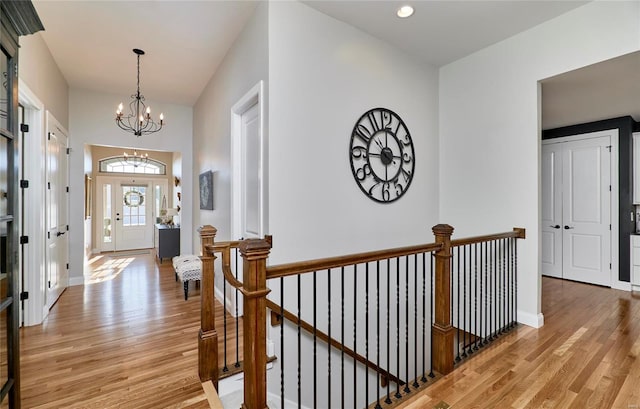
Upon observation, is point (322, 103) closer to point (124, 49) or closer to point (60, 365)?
point (124, 49)

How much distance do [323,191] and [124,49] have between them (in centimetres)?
297

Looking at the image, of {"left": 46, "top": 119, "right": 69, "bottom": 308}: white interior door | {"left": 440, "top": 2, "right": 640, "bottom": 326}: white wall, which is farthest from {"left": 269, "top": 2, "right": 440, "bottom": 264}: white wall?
{"left": 46, "top": 119, "right": 69, "bottom": 308}: white interior door

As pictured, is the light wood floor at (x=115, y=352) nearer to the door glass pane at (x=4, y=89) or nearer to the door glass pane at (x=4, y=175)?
the door glass pane at (x=4, y=175)

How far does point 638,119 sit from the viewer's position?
14.5ft

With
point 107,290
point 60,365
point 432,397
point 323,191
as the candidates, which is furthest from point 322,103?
point 107,290

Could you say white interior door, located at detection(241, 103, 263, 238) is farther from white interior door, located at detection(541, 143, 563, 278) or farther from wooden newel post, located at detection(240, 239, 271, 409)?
white interior door, located at detection(541, 143, 563, 278)

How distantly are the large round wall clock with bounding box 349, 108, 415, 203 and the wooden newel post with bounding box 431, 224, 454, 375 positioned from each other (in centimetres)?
110

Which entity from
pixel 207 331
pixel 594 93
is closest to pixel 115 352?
pixel 207 331

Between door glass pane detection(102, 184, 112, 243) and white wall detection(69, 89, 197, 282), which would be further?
door glass pane detection(102, 184, 112, 243)

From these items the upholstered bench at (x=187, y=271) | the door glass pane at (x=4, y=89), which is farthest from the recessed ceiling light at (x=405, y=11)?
the upholstered bench at (x=187, y=271)

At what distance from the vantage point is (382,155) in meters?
3.27

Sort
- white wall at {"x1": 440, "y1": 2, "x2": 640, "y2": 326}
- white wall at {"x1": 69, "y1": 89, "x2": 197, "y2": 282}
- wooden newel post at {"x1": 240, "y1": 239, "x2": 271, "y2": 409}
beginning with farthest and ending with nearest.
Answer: white wall at {"x1": 69, "y1": 89, "x2": 197, "y2": 282}, white wall at {"x1": 440, "y1": 2, "x2": 640, "y2": 326}, wooden newel post at {"x1": 240, "y1": 239, "x2": 271, "y2": 409}

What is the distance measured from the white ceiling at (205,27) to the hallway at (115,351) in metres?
3.05

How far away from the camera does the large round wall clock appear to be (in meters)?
3.08
